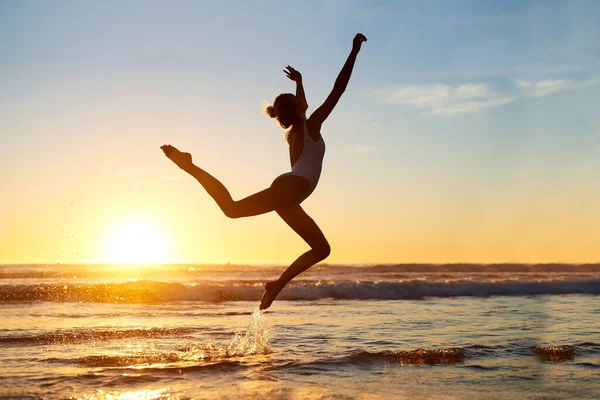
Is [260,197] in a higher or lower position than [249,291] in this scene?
higher

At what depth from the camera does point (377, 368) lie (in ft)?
21.6

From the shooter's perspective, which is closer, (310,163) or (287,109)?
(310,163)

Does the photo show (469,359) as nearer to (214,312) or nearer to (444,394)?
(444,394)

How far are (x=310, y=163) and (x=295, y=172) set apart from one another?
0.18 meters

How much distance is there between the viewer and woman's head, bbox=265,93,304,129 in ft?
19.6

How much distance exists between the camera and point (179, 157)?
5.79m

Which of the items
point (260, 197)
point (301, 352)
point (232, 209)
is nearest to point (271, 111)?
point (260, 197)

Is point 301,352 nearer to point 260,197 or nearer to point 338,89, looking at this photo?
point 260,197

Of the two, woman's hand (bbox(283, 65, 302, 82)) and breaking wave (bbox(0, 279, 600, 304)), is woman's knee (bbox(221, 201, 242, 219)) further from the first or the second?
breaking wave (bbox(0, 279, 600, 304))

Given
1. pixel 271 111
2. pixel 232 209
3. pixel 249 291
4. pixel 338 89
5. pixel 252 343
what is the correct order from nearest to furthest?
pixel 232 209 → pixel 338 89 → pixel 271 111 → pixel 252 343 → pixel 249 291

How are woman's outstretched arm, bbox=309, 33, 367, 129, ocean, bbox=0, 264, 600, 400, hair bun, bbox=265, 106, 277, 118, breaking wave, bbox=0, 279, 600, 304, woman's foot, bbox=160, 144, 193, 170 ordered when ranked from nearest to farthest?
ocean, bbox=0, 264, 600, 400 → woman's foot, bbox=160, 144, 193, 170 → woman's outstretched arm, bbox=309, 33, 367, 129 → hair bun, bbox=265, 106, 277, 118 → breaking wave, bbox=0, 279, 600, 304

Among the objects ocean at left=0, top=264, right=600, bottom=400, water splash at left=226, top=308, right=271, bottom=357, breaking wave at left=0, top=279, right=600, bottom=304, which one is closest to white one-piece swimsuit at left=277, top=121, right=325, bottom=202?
ocean at left=0, top=264, right=600, bottom=400

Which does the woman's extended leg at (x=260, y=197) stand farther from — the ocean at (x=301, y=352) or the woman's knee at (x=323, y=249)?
the ocean at (x=301, y=352)

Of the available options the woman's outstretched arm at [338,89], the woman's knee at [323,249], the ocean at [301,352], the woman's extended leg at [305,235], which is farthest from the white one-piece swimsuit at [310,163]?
the ocean at [301,352]
